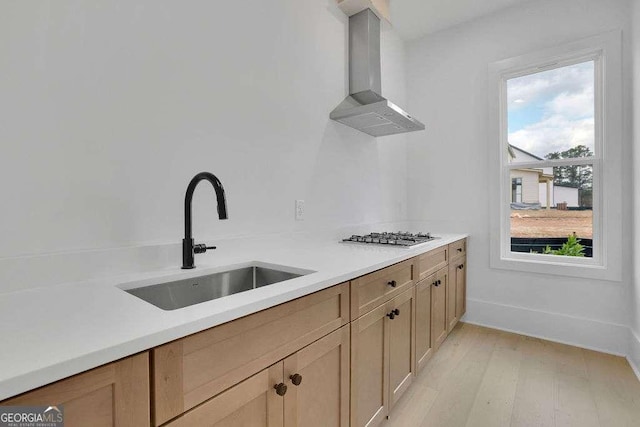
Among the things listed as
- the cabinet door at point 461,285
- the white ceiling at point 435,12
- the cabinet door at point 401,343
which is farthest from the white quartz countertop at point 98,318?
the white ceiling at point 435,12

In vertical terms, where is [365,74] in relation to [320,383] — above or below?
above

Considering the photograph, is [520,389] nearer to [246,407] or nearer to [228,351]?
[246,407]

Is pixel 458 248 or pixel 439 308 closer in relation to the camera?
pixel 439 308

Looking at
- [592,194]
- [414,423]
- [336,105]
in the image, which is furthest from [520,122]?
[414,423]

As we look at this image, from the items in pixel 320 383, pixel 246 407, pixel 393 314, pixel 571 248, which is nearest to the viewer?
pixel 246 407

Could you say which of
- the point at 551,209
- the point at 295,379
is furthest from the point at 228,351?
the point at 551,209

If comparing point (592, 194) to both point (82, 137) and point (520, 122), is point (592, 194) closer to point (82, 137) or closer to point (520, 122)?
point (520, 122)

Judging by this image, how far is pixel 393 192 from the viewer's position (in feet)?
10.1

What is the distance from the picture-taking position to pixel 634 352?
2158mm

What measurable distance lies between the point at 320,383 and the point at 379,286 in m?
0.51

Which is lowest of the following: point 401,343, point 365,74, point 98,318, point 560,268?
point 401,343

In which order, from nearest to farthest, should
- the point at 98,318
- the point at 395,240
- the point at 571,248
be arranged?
the point at 98,318
the point at 395,240
the point at 571,248

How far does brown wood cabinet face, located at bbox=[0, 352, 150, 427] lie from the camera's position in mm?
496

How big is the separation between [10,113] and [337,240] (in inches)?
68.6
